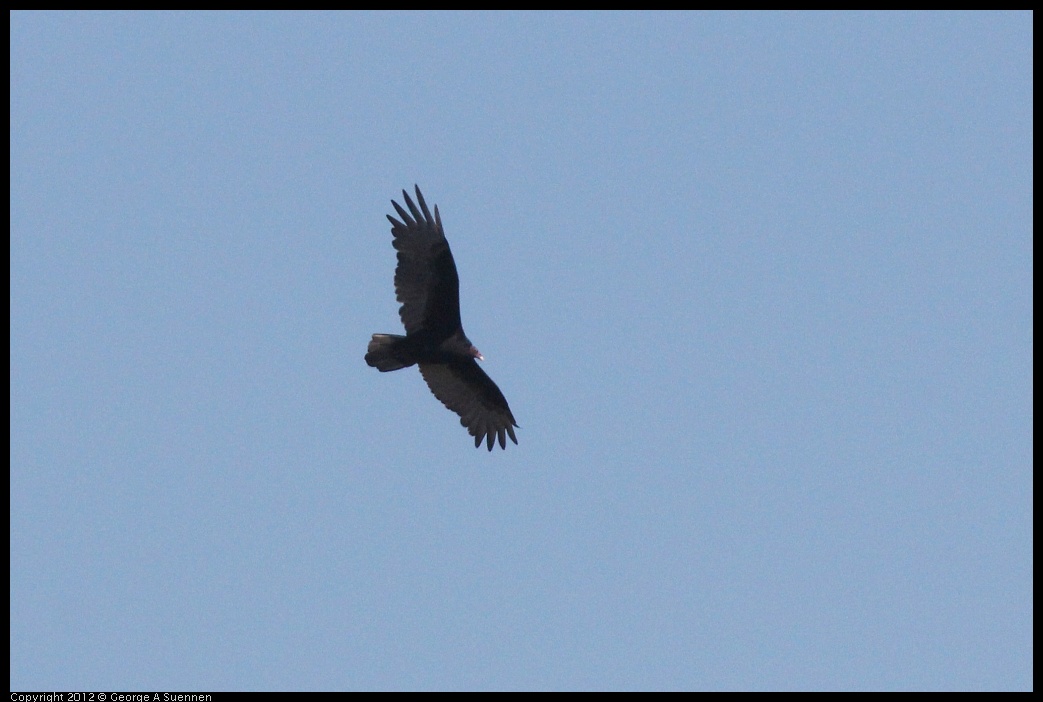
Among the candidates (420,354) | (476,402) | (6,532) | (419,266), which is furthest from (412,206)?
(6,532)

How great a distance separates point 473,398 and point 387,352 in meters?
1.81

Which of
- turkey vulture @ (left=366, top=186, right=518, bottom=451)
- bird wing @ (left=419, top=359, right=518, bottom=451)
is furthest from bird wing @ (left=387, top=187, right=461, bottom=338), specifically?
bird wing @ (left=419, top=359, right=518, bottom=451)

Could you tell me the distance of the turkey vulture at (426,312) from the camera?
17109 mm

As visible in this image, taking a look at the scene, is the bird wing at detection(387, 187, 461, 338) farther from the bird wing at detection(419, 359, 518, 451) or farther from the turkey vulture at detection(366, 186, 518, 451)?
the bird wing at detection(419, 359, 518, 451)

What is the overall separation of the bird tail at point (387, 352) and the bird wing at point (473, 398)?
2.66ft

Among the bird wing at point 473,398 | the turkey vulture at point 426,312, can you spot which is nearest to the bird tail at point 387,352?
the turkey vulture at point 426,312

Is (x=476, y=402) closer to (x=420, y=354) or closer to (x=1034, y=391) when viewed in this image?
(x=420, y=354)

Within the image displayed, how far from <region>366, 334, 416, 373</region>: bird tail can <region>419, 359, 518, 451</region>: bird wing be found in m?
0.81

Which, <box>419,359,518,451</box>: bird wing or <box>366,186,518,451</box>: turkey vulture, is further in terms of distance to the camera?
<box>419,359,518,451</box>: bird wing

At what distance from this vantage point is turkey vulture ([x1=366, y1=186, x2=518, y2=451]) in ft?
56.1

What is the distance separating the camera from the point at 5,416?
49.4 ft

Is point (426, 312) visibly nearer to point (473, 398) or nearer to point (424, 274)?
point (424, 274)

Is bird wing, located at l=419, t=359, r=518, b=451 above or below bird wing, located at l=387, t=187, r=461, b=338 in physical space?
below
